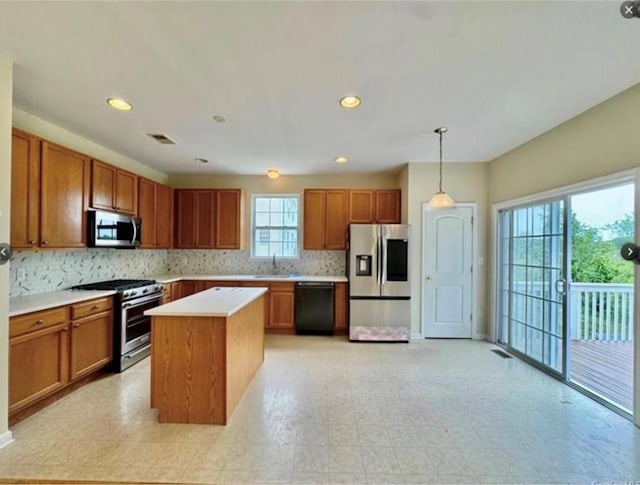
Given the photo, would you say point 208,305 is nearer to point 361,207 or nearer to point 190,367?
point 190,367

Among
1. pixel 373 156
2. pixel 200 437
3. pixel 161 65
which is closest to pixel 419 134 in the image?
pixel 373 156

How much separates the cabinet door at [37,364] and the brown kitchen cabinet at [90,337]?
0.28ft

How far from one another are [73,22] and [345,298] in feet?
13.8

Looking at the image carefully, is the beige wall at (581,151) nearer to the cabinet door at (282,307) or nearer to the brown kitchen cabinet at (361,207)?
the brown kitchen cabinet at (361,207)

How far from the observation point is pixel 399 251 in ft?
15.0

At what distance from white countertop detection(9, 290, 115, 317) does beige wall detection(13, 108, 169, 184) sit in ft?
5.21

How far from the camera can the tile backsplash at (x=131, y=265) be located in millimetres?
3068

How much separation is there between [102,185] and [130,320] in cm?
156

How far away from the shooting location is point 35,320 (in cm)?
248

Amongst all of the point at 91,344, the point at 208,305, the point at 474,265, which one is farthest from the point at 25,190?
the point at 474,265

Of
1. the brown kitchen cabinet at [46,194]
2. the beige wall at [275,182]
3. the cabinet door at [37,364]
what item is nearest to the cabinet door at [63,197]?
the brown kitchen cabinet at [46,194]

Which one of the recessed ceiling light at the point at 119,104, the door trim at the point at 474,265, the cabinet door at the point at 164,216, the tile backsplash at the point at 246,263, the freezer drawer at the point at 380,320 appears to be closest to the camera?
the recessed ceiling light at the point at 119,104

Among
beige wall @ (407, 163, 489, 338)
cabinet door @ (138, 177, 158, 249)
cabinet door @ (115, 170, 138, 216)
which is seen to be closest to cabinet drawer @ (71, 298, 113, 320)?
cabinet door @ (115, 170, 138, 216)

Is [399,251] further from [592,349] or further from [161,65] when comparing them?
[161,65]
